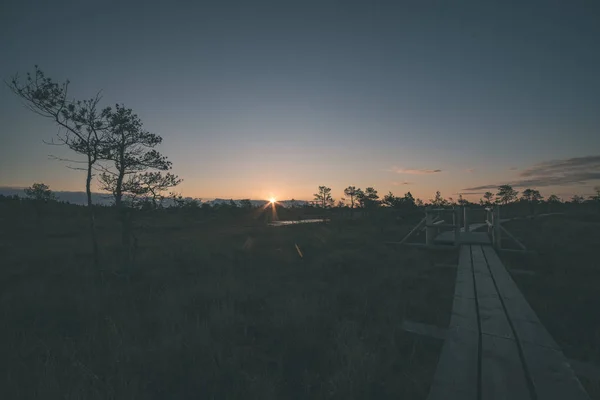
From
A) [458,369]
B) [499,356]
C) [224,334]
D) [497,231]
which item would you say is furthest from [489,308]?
[497,231]

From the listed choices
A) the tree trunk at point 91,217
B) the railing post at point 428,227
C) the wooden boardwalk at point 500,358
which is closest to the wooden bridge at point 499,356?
the wooden boardwalk at point 500,358

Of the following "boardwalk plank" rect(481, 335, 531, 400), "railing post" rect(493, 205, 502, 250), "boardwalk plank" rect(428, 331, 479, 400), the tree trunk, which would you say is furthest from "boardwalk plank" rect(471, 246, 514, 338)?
the tree trunk

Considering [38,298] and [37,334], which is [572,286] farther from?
[38,298]

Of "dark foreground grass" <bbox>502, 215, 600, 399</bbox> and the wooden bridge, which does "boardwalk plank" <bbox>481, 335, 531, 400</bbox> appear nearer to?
the wooden bridge

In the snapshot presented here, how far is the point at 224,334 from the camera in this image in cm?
483

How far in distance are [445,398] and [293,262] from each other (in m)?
9.17

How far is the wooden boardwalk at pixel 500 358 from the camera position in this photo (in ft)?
8.21

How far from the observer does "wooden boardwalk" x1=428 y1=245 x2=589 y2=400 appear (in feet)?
8.21

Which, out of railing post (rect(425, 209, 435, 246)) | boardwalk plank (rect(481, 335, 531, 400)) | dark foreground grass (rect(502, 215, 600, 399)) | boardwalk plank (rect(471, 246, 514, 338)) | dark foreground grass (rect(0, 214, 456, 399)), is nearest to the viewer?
boardwalk plank (rect(481, 335, 531, 400))

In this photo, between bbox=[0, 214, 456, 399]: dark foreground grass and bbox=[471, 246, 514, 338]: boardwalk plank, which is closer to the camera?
bbox=[0, 214, 456, 399]: dark foreground grass

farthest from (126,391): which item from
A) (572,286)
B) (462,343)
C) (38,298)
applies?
(572,286)

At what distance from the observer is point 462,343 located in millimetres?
3404

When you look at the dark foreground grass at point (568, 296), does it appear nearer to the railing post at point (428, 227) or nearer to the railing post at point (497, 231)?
the railing post at point (497, 231)

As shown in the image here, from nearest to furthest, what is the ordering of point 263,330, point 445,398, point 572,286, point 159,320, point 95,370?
point 445,398
point 95,370
point 263,330
point 159,320
point 572,286
